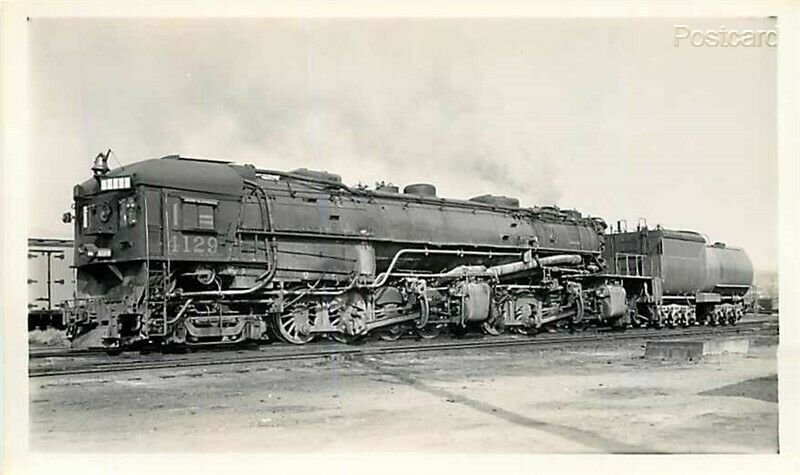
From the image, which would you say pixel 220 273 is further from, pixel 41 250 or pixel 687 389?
pixel 687 389

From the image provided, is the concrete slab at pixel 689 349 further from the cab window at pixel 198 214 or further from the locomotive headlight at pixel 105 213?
the locomotive headlight at pixel 105 213

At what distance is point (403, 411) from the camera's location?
22.3 feet

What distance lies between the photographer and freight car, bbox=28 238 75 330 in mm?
7070

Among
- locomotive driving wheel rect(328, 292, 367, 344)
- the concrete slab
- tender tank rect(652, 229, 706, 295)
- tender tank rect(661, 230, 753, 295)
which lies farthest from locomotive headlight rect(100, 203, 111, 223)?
tender tank rect(661, 230, 753, 295)

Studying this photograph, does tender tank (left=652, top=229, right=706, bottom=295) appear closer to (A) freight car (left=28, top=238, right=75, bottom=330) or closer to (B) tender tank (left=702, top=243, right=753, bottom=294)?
(B) tender tank (left=702, top=243, right=753, bottom=294)

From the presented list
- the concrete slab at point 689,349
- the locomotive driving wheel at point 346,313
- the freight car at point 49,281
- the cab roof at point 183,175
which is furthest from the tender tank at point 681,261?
the freight car at point 49,281

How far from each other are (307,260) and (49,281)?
8.61ft

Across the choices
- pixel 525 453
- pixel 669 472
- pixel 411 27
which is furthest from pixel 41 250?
pixel 669 472

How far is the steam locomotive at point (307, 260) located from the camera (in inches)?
330

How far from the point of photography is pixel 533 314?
11.5 meters

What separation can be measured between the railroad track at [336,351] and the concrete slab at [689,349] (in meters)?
0.33

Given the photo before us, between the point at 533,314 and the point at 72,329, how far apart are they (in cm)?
580

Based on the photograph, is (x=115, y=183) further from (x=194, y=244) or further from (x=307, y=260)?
(x=307, y=260)

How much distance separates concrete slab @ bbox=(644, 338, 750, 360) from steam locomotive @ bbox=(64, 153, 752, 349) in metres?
1.02
